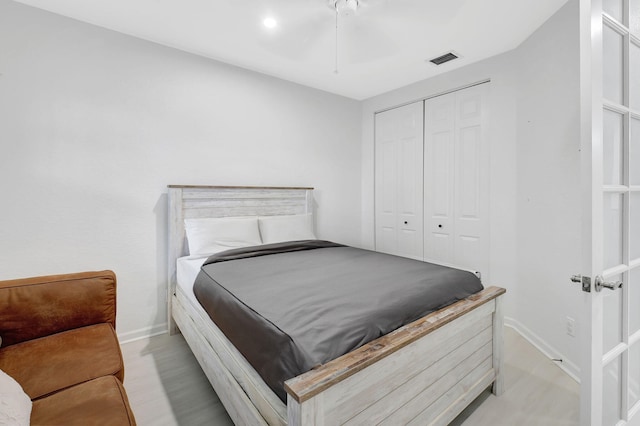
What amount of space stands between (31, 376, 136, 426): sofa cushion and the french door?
5.67 feet

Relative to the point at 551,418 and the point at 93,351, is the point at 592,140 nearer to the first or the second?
the point at 551,418

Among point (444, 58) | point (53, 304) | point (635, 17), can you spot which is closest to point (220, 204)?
point (53, 304)

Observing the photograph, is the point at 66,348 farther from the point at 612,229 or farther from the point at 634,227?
the point at 634,227

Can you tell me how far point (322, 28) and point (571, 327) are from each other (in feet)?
9.30

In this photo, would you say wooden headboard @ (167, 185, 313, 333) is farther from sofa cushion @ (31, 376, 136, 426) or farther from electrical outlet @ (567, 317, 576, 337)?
electrical outlet @ (567, 317, 576, 337)

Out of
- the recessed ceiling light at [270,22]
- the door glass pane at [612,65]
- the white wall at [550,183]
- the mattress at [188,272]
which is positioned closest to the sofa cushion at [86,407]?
the mattress at [188,272]

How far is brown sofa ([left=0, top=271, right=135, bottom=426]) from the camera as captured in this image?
1.04m

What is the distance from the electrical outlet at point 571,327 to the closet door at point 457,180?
35.7 inches

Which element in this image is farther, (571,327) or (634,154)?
(571,327)

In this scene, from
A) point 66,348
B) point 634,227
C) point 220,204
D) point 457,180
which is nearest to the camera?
point 634,227

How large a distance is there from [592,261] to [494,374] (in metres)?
1.02

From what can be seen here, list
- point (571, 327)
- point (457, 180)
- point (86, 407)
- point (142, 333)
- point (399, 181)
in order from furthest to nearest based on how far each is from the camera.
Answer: point (399, 181) < point (457, 180) < point (142, 333) < point (571, 327) < point (86, 407)

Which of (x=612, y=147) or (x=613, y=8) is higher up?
(x=613, y=8)

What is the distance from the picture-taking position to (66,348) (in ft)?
4.66
